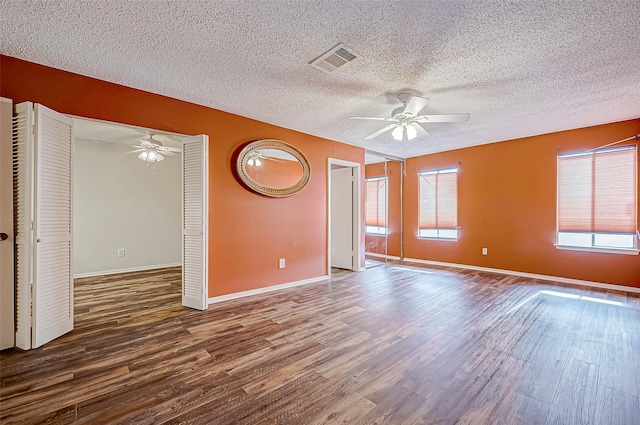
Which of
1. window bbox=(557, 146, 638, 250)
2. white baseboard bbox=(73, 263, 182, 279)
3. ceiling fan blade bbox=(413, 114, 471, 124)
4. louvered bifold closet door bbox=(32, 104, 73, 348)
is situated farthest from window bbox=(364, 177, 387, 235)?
louvered bifold closet door bbox=(32, 104, 73, 348)

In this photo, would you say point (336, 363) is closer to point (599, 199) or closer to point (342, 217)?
point (342, 217)

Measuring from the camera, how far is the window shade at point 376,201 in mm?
7014

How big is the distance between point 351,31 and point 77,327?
378 centimetres

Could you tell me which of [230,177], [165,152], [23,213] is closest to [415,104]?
[230,177]

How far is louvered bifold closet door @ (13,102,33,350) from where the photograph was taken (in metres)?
A: 2.26

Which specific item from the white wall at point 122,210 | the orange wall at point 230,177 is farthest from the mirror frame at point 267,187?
the white wall at point 122,210

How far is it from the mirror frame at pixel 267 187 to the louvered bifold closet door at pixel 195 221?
1.80ft

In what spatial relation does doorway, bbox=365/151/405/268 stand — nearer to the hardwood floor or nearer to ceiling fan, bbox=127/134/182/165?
the hardwood floor

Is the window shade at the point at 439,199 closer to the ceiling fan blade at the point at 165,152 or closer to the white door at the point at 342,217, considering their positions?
the white door at the point at 342,217

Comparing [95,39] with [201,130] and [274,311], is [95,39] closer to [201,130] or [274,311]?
[201,130]

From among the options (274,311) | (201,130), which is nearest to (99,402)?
(274,311)

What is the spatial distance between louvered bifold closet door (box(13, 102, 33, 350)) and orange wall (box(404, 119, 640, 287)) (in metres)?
6.44

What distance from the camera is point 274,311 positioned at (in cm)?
320

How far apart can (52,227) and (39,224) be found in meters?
0.13
